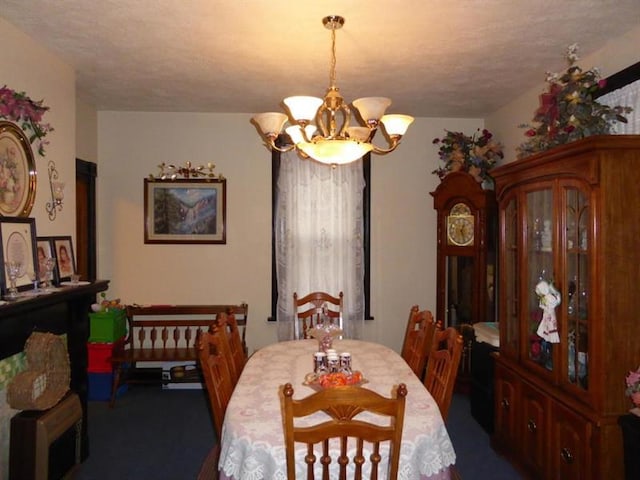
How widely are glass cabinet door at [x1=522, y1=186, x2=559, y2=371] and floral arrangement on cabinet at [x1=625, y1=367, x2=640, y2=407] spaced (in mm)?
485

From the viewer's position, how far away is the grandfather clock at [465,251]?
393 centimetres

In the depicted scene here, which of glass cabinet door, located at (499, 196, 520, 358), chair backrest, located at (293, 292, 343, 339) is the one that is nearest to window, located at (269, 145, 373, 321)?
chair backrest, located at (293, 292, 343, 339)

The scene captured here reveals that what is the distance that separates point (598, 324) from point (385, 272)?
99.4 inches

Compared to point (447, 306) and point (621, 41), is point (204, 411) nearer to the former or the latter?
point (447, 306)

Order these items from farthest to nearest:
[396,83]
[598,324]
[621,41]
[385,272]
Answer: [385,272] < [396,83] < [621,41] < [598,324]

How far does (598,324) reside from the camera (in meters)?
2.09

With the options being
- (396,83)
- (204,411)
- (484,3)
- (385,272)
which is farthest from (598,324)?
(204,411)

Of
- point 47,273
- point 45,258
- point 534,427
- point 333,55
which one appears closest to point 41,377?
point 47,273

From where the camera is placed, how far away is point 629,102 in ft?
8.56

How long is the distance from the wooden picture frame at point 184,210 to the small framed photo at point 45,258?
1.57 meters

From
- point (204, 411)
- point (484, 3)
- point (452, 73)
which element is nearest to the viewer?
point (484, 3)

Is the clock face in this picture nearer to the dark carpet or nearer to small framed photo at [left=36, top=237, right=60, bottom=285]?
the dark carpet

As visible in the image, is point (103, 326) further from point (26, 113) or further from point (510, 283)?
point (510, 283)

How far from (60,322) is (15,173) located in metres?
0.91
